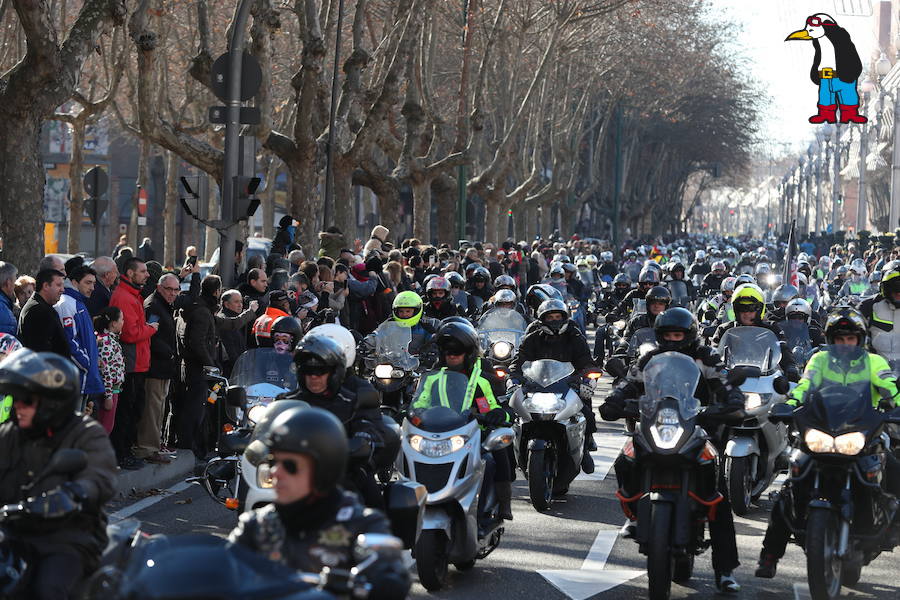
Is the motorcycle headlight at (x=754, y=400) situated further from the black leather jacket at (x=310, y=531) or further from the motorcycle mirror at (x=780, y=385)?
the black leather jacket at (x=310, y=531)

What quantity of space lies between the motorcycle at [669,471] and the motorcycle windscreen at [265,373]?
2.46 m

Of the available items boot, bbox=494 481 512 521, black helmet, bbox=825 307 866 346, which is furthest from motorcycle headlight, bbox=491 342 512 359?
black helmet, bbox=825 307 866 346

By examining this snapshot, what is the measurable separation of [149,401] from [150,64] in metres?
10.6

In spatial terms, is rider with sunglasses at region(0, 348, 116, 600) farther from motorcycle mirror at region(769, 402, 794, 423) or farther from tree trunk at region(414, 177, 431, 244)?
tree trunk at region(414, 177, 431, 244)

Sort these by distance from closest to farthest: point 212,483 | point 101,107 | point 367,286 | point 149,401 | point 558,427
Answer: point 212,483 < point 558,427 < point 149,401 < point 367,286 < point 101,107

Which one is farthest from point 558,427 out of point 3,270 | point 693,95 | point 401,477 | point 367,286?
point 693,95

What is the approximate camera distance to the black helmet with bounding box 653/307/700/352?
8.98 meters

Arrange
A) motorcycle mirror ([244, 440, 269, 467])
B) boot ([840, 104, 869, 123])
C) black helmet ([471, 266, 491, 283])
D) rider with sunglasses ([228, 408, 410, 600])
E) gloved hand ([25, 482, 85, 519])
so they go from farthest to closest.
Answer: boot ([840, 104, 869, 123])
black helmet ([471, 266, 491, 283])
motorcycle mirror ([244, 440, 269, 467])
gloved hand ([25, 482, 85, 519])
rider with sunglasses ([228, 408, 410, 600])

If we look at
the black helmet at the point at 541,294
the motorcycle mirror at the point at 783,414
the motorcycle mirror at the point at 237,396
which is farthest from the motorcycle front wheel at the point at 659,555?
the black helmet at the point at 541,294

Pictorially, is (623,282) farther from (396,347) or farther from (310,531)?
(310,531)

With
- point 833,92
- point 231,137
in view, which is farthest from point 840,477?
point 833,92

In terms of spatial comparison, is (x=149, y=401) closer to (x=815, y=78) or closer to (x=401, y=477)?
(x=401, y=477)

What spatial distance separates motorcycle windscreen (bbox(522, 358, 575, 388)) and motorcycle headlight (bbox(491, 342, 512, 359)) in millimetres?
1589

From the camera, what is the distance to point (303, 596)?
3895mm
